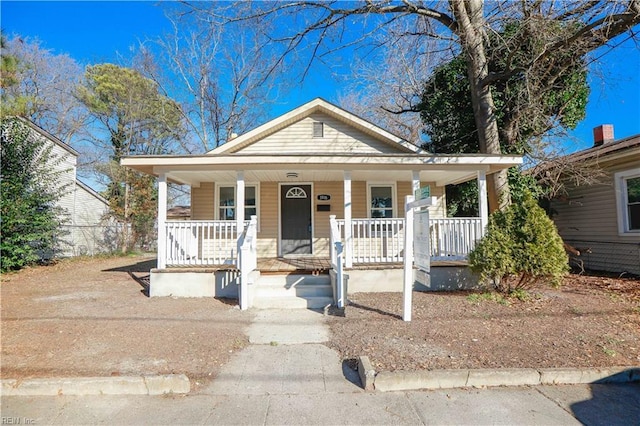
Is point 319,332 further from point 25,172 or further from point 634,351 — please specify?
point 25,172

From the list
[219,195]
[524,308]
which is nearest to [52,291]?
[219,195]

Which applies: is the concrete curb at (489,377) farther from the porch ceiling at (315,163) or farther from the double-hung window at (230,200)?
the double-hung window at (230,200)

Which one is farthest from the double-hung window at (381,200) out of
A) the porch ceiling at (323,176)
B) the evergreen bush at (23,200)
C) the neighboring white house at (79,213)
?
the neighboring white house at (79,213)

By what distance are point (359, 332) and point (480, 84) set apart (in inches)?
317

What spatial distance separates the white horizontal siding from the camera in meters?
9.95

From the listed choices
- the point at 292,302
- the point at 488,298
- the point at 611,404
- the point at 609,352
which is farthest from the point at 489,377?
the point at 292,302

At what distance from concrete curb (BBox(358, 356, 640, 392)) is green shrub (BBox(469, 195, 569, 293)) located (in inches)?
98.2

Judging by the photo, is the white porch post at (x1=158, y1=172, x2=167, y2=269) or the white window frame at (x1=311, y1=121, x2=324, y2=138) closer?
the white porch post at (x1=158, y1=172, x2=167, y2=269)

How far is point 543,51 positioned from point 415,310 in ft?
23.7

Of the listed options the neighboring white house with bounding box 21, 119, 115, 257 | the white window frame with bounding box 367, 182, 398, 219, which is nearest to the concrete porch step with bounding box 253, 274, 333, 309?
the white window frame with bounding box 367, 182, 398, 219

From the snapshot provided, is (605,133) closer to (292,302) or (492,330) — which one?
(492,330)

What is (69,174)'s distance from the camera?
1561cm

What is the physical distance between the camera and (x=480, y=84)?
31.1 ft

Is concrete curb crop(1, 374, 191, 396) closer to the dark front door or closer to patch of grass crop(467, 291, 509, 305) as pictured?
patch of grass crop(467, 291, 509, 305)
